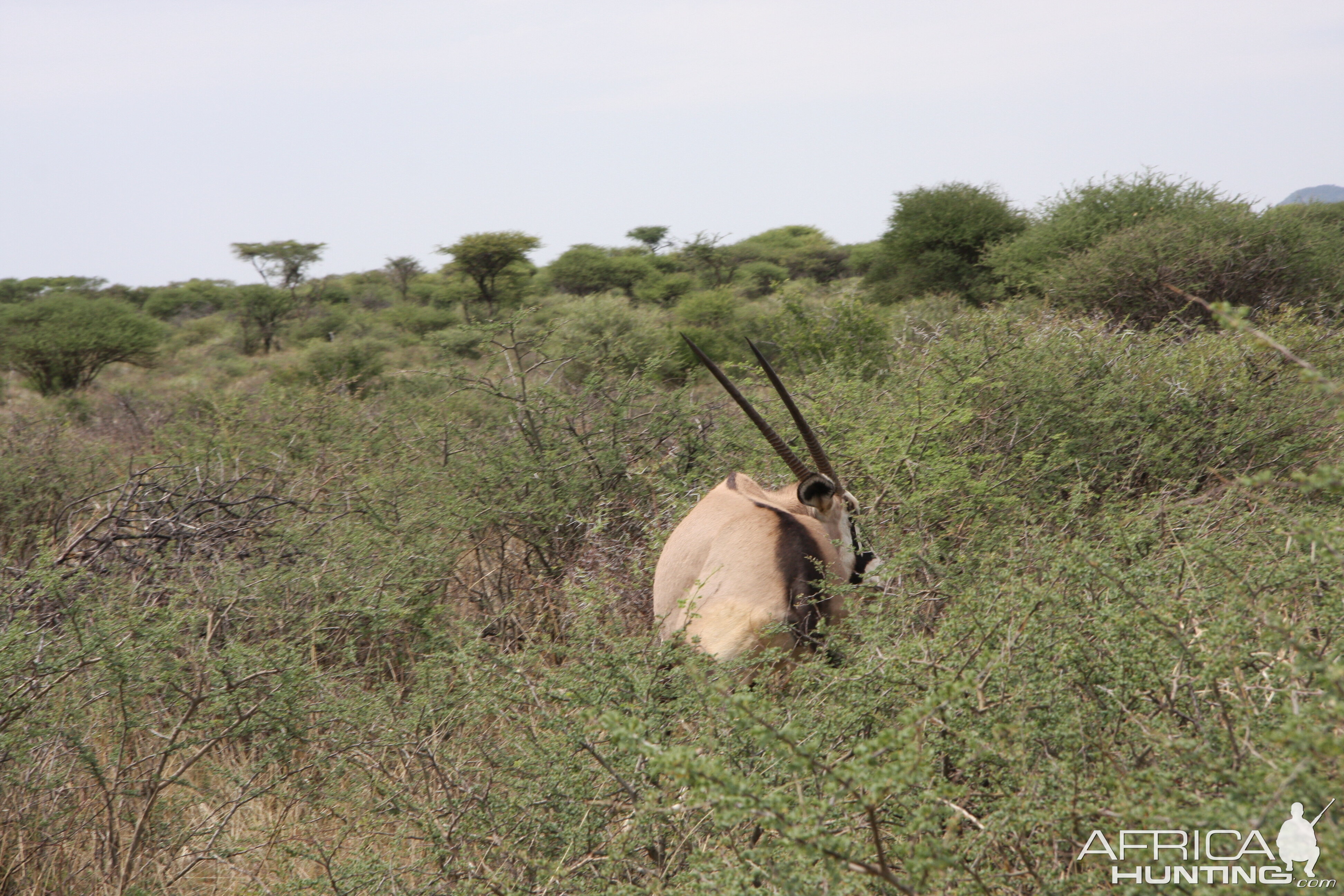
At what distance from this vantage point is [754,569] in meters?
3.17

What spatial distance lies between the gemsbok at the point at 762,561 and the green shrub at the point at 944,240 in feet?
45.7

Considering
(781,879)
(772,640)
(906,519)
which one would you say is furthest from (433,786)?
(906,519)

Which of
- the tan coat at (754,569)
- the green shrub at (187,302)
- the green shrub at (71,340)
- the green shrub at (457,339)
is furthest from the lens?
the green shrub at (187,302)

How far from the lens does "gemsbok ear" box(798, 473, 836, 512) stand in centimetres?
340

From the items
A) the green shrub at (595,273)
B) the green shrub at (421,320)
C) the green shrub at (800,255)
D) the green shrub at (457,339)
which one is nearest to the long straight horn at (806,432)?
the green shrub at (457,339)

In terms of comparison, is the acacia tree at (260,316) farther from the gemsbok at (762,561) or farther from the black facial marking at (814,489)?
the black facial marking at (814,489)

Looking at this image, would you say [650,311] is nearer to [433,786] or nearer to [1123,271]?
[1123,271]

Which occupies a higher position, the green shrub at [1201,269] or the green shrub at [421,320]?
the green shrub at [1201,269]

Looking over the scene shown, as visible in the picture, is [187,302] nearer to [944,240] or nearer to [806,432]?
[944,240]

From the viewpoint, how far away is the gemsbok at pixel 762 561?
3018mm

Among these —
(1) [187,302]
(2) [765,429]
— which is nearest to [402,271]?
(1) [187,302]

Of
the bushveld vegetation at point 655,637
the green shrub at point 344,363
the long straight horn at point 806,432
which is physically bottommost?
the green shrub at point 344,363
